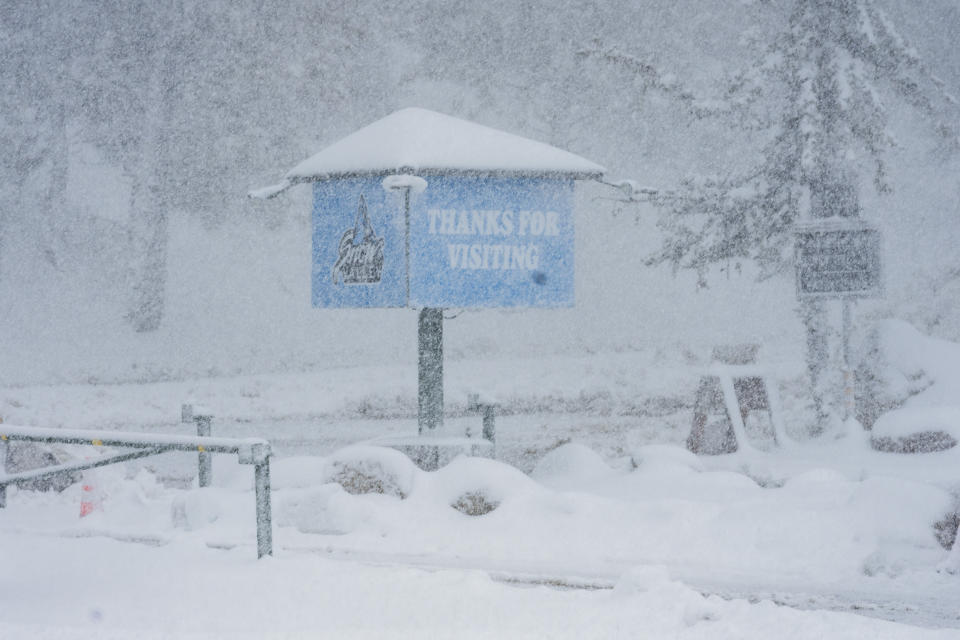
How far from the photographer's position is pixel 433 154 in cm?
952

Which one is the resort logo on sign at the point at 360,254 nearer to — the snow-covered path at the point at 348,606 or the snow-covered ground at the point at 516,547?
the snow-covered ground at the point at 516,547

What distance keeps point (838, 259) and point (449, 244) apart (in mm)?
5805

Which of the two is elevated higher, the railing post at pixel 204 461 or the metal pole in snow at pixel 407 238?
the metal pole in snow at pixel 407 238

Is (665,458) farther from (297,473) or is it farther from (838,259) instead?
(838,259)

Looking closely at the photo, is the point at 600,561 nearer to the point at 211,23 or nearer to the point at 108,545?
the point at 108,545

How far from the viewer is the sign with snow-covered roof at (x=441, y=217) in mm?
Result: 9453

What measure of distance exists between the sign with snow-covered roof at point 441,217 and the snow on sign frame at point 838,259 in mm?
4280

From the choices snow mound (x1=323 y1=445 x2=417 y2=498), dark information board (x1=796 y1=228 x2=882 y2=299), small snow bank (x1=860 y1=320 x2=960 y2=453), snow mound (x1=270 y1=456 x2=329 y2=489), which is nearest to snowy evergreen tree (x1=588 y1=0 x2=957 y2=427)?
small snow bank (x1=860 y1=320 x2=960 y2=453)

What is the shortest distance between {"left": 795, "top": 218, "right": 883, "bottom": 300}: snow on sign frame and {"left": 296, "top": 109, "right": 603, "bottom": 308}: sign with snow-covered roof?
14.0ft

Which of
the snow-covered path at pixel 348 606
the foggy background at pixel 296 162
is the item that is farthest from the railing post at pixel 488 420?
the foggy background at pixel 296 162

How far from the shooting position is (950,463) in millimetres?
10258

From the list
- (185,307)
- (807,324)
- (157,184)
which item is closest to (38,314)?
(185,307)

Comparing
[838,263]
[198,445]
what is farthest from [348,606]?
[838,263]

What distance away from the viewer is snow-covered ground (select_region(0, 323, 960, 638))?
5207 millimetres
